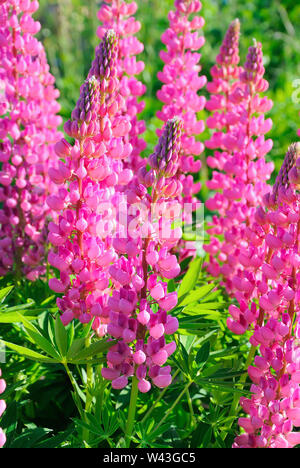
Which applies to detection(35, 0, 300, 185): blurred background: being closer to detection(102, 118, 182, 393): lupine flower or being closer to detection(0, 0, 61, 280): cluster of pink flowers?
detection(0, 0, 61, 280): cluster of pink flowers

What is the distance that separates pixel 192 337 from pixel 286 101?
3691mm

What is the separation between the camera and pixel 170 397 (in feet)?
6.13

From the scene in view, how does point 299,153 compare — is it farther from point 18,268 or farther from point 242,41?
point 242,41

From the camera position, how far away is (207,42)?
643 cm

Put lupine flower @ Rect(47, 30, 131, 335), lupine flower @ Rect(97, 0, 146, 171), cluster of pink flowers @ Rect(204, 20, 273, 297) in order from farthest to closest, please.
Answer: lupine flower @ Rect(97, 0, 146, 171)
cluster of pink flowers @ Rect(204, 20, 273, 297)
lupine flower @ Rect(47, 30, 131, 335)

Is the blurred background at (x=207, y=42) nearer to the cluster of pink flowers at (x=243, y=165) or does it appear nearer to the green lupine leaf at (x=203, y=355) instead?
the cluster of pink flowers at (x=243, y=165)

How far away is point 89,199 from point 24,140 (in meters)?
0.78


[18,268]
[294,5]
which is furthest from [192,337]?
[294,5]

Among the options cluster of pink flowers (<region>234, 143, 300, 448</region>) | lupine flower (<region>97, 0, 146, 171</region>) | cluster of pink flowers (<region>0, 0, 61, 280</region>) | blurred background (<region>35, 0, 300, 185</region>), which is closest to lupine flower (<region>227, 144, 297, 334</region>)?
cluster of pink flowers (<region>234, 143, 300, 448</region>)

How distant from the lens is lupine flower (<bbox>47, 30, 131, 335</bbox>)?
133 centimetres

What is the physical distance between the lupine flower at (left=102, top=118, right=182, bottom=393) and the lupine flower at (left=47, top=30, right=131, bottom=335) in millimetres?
119

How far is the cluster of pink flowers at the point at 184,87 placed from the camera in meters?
2.01

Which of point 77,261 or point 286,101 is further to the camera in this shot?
point 286,101

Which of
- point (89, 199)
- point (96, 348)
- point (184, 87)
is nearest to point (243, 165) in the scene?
point (184, 87)
